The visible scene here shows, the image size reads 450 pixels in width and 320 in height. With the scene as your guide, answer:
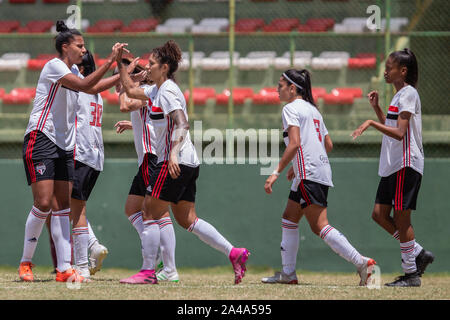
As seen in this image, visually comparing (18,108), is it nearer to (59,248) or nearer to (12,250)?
(12,250)

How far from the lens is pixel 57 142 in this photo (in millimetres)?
6684

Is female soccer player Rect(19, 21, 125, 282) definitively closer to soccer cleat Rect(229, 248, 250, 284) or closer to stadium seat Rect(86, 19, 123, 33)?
soccer cleat Rect(229, 248, 250, 284)

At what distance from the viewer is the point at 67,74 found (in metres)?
6.45

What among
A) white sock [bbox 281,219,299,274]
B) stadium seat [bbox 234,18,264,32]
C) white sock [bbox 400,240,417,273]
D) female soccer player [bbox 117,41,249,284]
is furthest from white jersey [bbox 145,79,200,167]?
stadium seat [bbox 234,18,264,32]

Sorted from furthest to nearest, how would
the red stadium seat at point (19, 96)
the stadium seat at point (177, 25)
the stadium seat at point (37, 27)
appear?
the stadium seat at point (37, 27)
the stadium seat at point (177, 25)
the red stadium seat at point (19, 96)

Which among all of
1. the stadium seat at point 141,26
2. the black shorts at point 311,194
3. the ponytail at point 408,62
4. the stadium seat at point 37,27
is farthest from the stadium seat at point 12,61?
the ponytail at point 408,62

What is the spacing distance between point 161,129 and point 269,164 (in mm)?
3318

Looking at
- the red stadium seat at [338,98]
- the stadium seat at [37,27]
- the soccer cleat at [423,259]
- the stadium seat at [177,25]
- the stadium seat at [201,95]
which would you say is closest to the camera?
the soccer cleat at [423,259]

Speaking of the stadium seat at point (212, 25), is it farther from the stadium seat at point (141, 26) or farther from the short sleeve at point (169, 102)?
the short sleeve at point (169, 102)

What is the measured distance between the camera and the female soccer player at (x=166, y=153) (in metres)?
6.29

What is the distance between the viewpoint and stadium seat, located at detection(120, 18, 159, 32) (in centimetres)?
1475

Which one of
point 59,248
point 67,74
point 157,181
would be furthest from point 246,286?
point 67,74

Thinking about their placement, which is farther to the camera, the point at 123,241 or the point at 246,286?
the point at 123,241

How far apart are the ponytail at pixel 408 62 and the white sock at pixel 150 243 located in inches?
99.7
